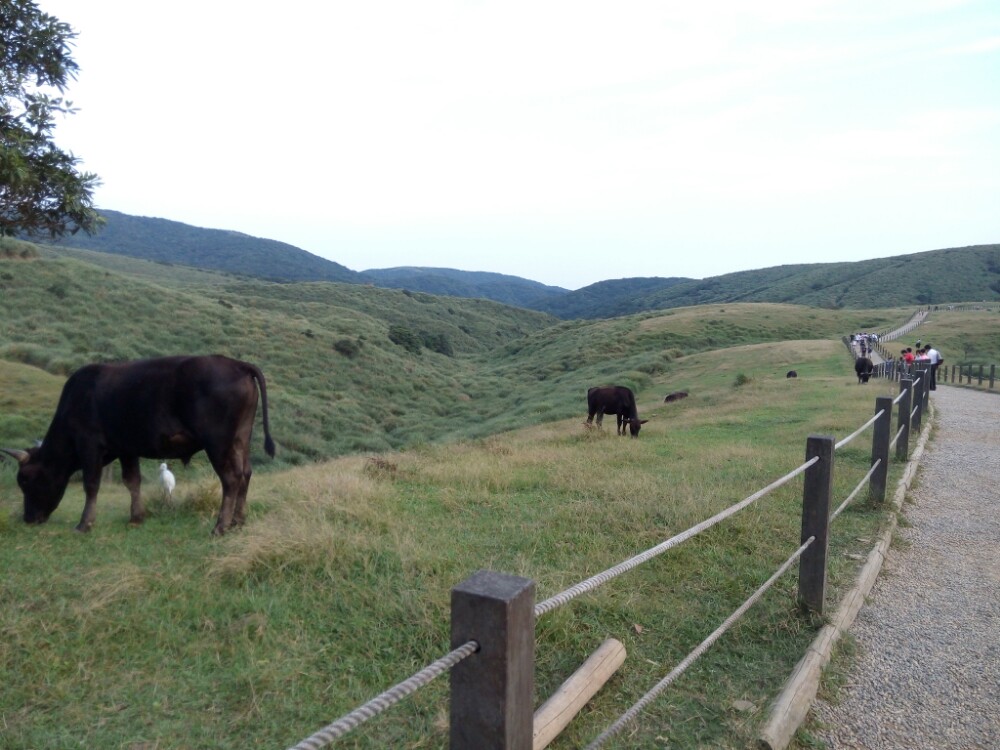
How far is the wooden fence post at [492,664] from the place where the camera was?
1874 millimetres

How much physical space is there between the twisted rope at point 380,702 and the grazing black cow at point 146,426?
5.45 m

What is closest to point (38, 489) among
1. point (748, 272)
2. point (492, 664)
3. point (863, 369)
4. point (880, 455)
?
point (492, 664)

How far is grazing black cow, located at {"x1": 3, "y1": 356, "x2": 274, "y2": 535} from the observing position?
23.0 feet

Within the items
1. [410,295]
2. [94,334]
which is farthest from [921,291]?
[94,334]

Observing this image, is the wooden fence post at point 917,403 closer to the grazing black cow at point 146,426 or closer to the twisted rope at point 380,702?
the grazing black cow at point 146,426

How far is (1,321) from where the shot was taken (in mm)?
25391

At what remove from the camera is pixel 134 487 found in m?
7.39

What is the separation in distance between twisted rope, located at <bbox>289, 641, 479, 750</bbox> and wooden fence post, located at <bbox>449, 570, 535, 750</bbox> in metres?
0.05

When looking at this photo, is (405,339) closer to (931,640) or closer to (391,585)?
(391,585)

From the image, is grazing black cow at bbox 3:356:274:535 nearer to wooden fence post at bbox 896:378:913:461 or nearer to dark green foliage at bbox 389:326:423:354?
wooden fence post at bbox 896:378:913:461

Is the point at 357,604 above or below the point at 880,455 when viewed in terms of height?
below

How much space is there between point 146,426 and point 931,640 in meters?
6.91

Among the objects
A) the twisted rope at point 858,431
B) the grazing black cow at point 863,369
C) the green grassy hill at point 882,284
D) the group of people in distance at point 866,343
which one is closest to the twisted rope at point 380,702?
the twisted rope at point 858,431

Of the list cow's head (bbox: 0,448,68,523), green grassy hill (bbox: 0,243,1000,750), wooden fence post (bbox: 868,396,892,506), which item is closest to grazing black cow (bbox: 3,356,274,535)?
cow's head (bbox: 0,448,68,523)
